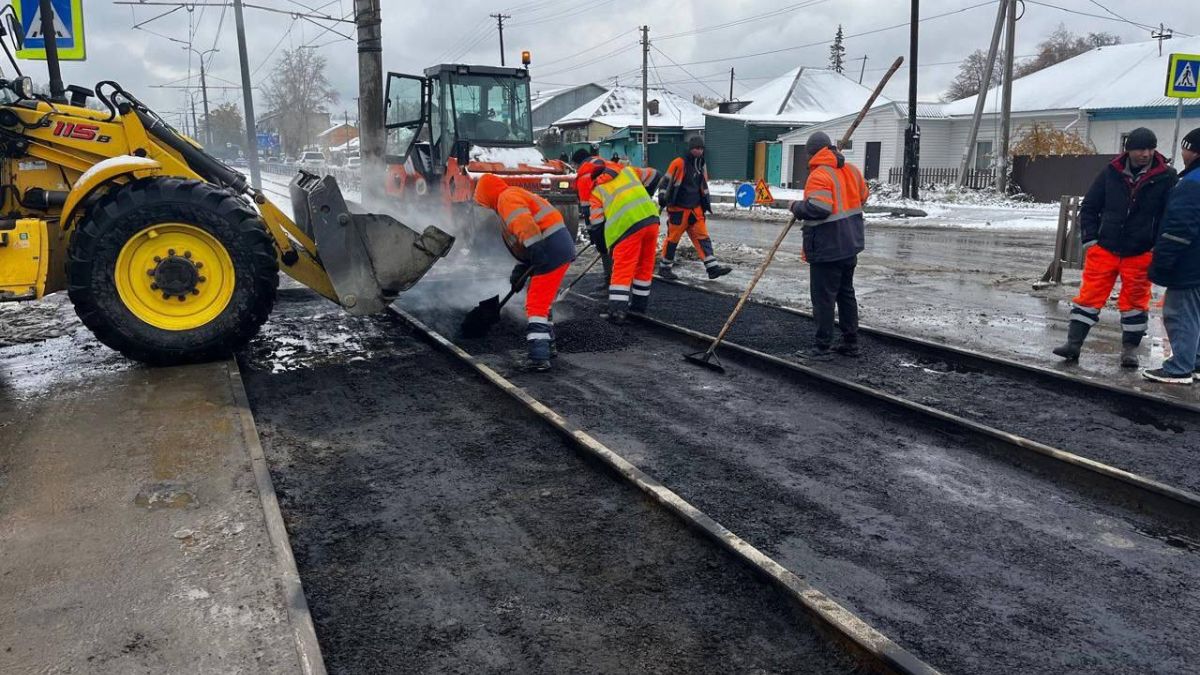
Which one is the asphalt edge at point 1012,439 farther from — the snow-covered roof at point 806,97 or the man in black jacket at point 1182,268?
the snow-covered roof at point 806,97

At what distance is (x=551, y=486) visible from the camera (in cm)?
421

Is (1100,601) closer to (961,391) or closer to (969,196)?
(961,391)

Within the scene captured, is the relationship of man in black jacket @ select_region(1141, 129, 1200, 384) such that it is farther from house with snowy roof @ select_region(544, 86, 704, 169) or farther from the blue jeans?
house with snowy roof @ select_region(544, 86, 704, 169)

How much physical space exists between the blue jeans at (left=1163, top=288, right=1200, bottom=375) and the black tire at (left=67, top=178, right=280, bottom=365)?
6483mm

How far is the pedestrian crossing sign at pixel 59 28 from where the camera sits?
802 centimetres

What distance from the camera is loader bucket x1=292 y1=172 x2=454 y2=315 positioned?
6.23 m

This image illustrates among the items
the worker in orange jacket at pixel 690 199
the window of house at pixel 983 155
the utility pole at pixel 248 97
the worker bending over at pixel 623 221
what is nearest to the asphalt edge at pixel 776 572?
the worker bending over at pixel 623 221

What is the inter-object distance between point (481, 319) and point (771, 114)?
36545 millimetres

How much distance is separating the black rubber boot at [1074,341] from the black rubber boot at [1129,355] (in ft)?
1.03

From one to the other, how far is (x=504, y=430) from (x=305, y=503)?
1.36 meters

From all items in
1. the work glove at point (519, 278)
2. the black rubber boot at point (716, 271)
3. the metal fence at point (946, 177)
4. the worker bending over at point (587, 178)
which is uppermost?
the metal fence at point (946, 177)

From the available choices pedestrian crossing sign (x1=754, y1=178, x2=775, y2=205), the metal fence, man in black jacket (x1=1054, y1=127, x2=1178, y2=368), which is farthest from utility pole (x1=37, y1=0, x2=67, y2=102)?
the metal fence

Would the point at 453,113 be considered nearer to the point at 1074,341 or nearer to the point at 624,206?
the point at 624,206

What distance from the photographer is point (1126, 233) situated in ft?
20.8
